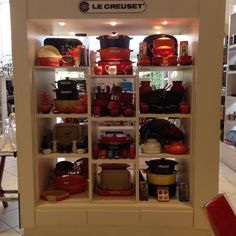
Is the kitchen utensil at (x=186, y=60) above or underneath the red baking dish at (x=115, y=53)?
underneath

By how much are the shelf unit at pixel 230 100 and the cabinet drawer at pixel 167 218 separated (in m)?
2.31

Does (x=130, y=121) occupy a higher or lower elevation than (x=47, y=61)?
lower

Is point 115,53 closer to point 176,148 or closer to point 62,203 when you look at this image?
point 176,148

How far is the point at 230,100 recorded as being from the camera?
15.4 feet

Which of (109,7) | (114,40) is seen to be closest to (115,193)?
(114,40)

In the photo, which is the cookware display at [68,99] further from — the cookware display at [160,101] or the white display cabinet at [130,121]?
the cookware display at [160,101]

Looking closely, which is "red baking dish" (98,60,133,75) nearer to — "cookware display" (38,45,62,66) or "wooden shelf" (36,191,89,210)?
"cookware display" (38,45,62,66)

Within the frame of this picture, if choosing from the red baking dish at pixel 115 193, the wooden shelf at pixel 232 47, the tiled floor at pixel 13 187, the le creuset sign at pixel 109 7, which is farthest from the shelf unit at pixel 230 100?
the le creuset sign at pixel 109 7

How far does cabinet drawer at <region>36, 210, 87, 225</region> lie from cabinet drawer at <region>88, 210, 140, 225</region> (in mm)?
77

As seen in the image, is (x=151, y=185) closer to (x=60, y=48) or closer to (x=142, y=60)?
(x=142, y=60)

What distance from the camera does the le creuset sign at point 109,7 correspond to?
7.53 ft

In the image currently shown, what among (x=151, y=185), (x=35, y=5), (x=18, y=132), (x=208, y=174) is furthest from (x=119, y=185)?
(x=35, y=5)

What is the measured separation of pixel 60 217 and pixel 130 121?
1.01 m

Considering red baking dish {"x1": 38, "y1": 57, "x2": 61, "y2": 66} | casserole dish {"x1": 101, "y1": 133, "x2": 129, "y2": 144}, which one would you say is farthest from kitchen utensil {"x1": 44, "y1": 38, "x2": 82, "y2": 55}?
casserole dish {"x1": 101, "y1": 133, "x2": 129, "y2": 144}
